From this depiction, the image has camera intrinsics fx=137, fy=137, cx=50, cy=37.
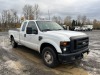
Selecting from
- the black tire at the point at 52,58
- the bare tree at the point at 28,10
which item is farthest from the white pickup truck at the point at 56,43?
the bare tree at the point at 28,10

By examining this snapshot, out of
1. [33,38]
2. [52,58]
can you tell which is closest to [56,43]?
[52,58]

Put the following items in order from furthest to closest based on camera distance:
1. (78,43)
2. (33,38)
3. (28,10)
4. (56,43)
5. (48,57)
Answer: (28,10) < (33,38) < (48,57) < (78,43) < (56,43)

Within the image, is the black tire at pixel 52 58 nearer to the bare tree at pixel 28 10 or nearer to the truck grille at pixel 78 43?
the truck grille at pixel 78 43

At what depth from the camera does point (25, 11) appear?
5572cm

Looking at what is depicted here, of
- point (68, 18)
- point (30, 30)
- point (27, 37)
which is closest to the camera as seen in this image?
point (30, 30)

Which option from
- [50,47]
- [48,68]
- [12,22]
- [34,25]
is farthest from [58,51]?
[12,22]

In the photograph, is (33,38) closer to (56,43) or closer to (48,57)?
(48,57)

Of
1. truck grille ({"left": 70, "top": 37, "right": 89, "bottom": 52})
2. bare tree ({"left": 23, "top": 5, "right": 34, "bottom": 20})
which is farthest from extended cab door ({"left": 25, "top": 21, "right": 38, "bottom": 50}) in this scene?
bare tree ({"left": 23, "top": 5, "right": 34, "bottom": 20})

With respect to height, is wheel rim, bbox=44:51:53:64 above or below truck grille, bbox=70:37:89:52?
below

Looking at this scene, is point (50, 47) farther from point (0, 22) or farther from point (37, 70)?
point (0, 22)

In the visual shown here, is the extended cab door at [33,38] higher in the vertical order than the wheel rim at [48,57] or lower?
higher

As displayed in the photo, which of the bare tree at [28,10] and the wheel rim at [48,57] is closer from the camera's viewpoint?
the wheel rim at [48,57]

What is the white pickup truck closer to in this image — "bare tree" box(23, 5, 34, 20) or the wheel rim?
the wheel rim

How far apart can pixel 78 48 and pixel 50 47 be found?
→ 3.68 ft
